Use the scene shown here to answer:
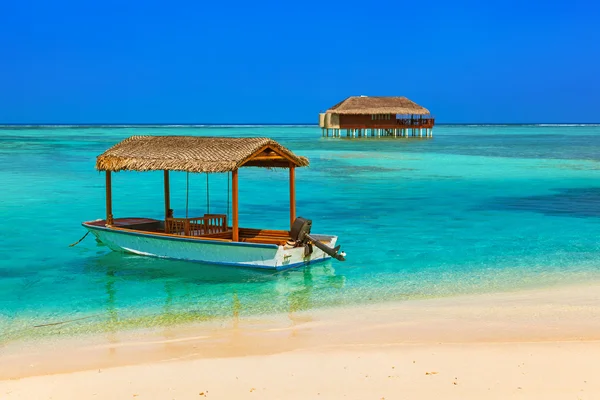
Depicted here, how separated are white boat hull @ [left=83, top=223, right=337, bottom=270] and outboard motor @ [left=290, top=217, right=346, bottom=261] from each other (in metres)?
0.14

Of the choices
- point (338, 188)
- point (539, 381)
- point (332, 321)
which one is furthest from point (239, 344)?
point (338, 188)

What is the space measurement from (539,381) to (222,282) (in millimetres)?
5136

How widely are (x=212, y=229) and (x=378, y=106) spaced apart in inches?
1937

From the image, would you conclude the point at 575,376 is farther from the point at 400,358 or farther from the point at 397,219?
the point at 397,219

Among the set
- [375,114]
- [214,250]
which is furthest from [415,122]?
[214,250]

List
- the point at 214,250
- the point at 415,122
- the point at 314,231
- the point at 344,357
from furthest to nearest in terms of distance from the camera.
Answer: the point at 415,122
the point at 314,231
the point at 214,250
the point at 344,357

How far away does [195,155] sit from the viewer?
10.9 m

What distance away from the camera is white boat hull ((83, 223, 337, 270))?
408 inches

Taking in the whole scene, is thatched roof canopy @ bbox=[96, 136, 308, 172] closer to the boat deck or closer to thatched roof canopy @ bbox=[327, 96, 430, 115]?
the boat deck

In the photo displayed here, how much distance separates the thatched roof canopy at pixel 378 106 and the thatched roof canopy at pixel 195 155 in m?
48.6

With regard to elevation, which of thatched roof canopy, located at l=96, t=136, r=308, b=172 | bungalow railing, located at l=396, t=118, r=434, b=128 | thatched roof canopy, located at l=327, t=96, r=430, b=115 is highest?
thatched roof canopy, located at l=327, t=96, r=430, b=115

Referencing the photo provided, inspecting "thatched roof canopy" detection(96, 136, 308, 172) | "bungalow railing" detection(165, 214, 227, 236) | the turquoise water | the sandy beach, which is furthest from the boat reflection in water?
"thatched roof canopy" detection(96, 136, 308, 172)

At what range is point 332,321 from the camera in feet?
26.4

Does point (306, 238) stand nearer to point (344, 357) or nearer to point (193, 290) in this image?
point (193, 290)
